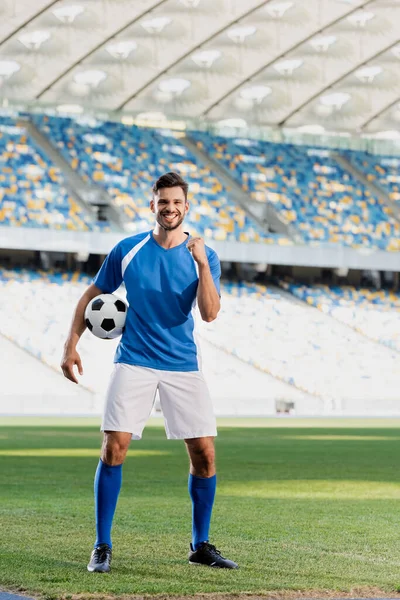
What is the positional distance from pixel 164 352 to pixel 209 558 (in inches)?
46.1

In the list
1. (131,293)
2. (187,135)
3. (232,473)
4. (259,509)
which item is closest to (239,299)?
(187,135)

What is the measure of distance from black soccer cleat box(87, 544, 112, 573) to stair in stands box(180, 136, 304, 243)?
44.4 metres

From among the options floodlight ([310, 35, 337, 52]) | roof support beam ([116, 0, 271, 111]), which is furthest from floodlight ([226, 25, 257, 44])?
floodlight ([310, 35, 337, 52])

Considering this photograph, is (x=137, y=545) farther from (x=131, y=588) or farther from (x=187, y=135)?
(x=187, y=135)

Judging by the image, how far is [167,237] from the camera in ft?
21.1

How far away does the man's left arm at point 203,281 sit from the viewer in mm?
6188

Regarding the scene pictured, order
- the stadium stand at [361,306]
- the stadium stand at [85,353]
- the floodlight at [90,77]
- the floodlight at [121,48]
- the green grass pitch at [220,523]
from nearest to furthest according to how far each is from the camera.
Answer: the green grass pitch at [220,523] < the stadium stand at [85,353] < the floodlight at [121,48] < the floodlight at [90,77] < the stadium stand at [361,306]

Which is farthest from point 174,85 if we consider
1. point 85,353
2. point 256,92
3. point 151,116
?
point 85,353

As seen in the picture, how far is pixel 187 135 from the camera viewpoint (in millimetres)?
51969

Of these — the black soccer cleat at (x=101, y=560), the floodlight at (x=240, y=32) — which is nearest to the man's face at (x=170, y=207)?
the black soccer cleat at (x=101, y=560)

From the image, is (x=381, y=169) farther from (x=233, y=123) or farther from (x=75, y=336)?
(x=75, y=336)

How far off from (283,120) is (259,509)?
43213 mm

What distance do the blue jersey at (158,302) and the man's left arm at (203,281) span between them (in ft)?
0.48

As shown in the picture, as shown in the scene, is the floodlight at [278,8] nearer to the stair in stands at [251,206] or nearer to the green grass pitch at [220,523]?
the stair in stands at [251,206]
